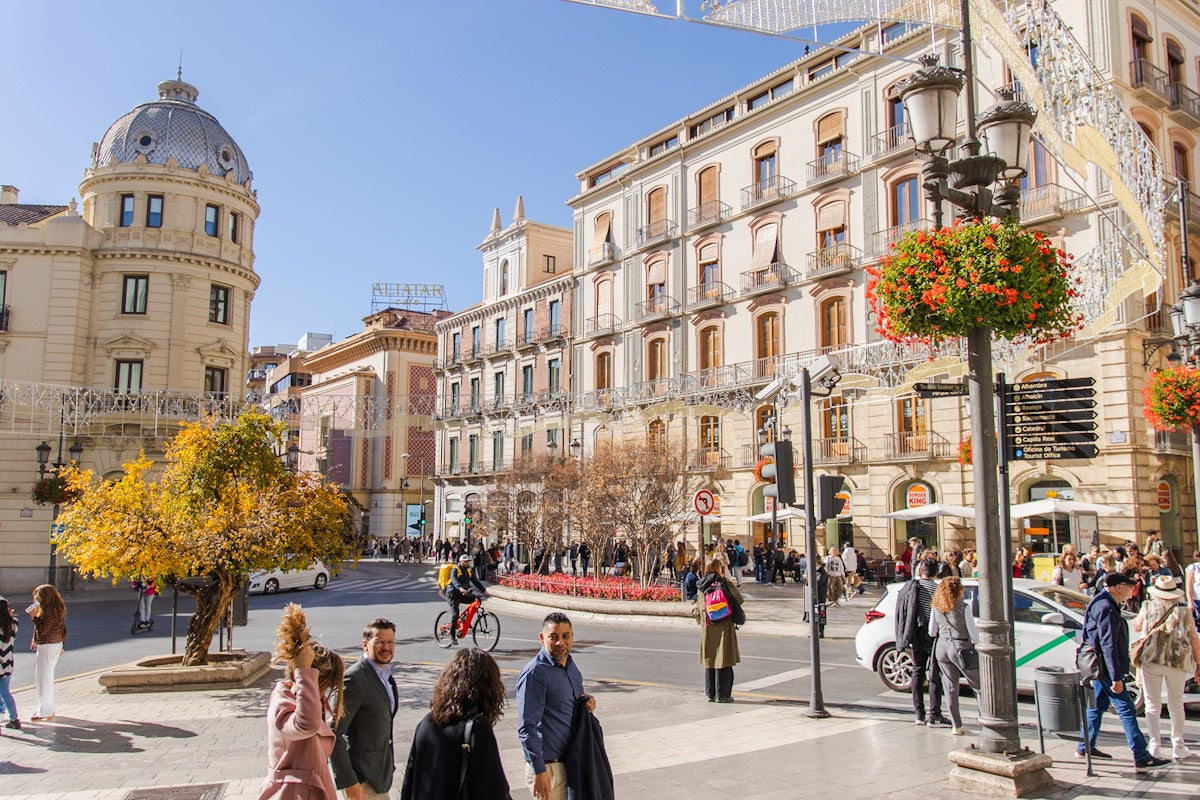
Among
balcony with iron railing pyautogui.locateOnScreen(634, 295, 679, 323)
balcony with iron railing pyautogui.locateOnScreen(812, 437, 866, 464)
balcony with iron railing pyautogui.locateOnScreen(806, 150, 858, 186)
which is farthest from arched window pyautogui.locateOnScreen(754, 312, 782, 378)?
balcony with iron railing pyautogui.locateOnScreen(806, 150, 858, 186)

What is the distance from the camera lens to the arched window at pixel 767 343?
114ft

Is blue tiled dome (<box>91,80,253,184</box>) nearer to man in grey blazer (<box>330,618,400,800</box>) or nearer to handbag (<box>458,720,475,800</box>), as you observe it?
A: man in grey blazer (<box>330,618,400,800</box>)

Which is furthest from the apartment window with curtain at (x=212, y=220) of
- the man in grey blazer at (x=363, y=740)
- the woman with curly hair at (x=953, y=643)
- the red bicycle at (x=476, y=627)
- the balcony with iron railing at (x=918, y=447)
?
the man in grey blazer at (x=363, y=740)

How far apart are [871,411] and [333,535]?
2311cm

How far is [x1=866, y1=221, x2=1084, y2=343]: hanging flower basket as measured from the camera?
23.7ft

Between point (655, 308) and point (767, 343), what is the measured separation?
6.63m

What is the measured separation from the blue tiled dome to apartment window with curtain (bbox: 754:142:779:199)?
21.9 meters

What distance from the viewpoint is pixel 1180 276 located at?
2666 cm

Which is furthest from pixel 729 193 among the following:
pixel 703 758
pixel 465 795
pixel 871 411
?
pixel 465 795

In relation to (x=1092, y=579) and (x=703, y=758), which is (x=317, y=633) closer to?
(x=703, y=758)

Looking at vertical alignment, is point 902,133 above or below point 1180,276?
above

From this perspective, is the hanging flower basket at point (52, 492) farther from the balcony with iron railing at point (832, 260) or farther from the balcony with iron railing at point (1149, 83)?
the balcony with iron railing at point (1149, 83)

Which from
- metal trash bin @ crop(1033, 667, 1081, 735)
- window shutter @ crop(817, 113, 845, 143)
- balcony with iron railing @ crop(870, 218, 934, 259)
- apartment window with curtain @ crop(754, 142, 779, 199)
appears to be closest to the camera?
metal trash bin @ crop(1033, 667, 1081, 735)

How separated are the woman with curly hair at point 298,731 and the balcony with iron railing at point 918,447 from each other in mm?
26791
